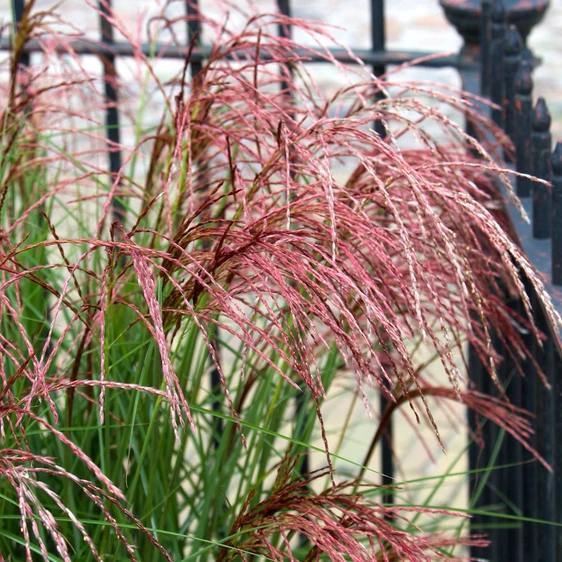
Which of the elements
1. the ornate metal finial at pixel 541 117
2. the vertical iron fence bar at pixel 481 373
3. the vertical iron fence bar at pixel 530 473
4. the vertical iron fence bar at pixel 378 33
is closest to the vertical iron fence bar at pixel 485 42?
the vertical iron fence bar at pixel 481 373

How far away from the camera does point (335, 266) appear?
3.22ft

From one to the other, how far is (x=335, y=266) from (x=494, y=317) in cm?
50

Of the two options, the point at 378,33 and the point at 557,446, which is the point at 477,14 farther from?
the point at 557,446

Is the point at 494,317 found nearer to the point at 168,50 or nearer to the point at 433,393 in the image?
the point at 433,393

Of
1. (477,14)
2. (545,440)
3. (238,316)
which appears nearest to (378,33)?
(477,14)

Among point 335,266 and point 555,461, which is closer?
point 335,266

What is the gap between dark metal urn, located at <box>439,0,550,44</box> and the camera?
2162 mm

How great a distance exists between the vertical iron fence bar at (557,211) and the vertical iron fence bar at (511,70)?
44cm

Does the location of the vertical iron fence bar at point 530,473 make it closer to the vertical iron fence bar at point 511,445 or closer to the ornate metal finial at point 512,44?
the vertical iron fence bar at point 511,445

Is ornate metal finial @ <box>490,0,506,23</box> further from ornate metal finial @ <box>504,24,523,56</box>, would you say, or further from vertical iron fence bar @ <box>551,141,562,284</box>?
vertical iron fence bar @ <box>551,141,562,284</box>

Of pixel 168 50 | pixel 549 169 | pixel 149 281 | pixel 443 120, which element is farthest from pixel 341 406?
pixel 149 281

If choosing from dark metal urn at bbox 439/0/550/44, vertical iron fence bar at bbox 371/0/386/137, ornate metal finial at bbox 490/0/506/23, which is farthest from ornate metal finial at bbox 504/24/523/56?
vertical iron fence bar at bbox 371/0/386/137

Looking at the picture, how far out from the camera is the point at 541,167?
1.58 m

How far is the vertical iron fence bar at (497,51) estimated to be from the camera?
6.24 feet
